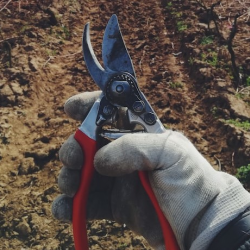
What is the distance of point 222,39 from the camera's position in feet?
14.3

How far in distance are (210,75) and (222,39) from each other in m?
0.56

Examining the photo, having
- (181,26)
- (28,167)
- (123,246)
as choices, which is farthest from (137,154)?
(181,26)

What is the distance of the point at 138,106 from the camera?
198cm

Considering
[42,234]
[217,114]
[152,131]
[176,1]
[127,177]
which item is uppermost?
[152,131]

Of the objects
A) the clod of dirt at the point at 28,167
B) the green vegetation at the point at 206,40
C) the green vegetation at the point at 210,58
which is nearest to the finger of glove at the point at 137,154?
the clod of dirt at the point at 28,167

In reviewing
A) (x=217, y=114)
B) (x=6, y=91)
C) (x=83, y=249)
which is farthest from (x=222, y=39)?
(x=83, y=249)

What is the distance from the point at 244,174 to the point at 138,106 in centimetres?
141

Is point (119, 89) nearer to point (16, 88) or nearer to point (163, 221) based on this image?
point (163, 221)

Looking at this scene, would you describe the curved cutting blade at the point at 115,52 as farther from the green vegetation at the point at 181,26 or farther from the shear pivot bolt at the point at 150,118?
the green vegetation at the point at 181,26

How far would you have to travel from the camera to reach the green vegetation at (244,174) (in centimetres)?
314

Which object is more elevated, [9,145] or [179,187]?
[179,187]

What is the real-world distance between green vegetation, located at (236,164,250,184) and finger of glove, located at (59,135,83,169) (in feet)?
5.00

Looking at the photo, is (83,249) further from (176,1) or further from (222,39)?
(176,1)

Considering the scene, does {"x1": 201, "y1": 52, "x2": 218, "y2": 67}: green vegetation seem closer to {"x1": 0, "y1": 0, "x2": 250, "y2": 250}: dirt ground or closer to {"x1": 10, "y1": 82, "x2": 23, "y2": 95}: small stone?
{"x1": 0, "y1": 0, "x2": 250, "y2": 250}: dirt ground
